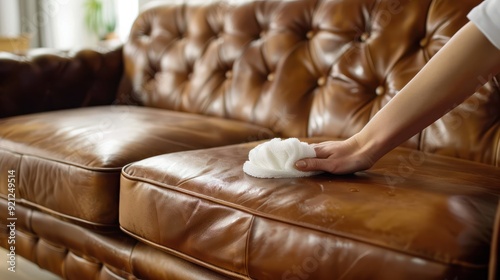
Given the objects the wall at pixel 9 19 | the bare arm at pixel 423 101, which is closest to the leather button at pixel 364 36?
the bare arm at pixel 423 101

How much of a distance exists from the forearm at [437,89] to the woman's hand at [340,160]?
0.04ft

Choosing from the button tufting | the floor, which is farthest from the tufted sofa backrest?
the floor

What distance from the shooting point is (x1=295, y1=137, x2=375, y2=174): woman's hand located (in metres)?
0.95

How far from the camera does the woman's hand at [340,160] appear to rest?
95 centimetres

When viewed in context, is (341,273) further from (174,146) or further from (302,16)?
(302,16)

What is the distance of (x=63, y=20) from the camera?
383 cm

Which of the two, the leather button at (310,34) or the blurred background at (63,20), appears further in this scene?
the blurred background at (63,20)

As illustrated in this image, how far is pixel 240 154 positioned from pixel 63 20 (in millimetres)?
3065

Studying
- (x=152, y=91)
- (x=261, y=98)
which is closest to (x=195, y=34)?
(x=152, y=91)

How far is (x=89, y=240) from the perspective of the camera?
1263 millimetres

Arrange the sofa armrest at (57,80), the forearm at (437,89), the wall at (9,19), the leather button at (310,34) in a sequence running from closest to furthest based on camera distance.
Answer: the forearm at (437,89), the leather button at (310,34), the sofa armrest at (57,80), the wall at (9,19)

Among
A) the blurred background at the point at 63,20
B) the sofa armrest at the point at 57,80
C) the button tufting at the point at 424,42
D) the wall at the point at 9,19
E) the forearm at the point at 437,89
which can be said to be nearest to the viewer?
the forearm at the point at 437,89

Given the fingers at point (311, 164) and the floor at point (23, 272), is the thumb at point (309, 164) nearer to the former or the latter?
the fingers at point (311, 164)

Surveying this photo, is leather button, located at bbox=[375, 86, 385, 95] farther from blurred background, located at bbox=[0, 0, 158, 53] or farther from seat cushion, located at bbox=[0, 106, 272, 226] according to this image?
blurred background, located at bbox=[0, 0, 158, 53]
